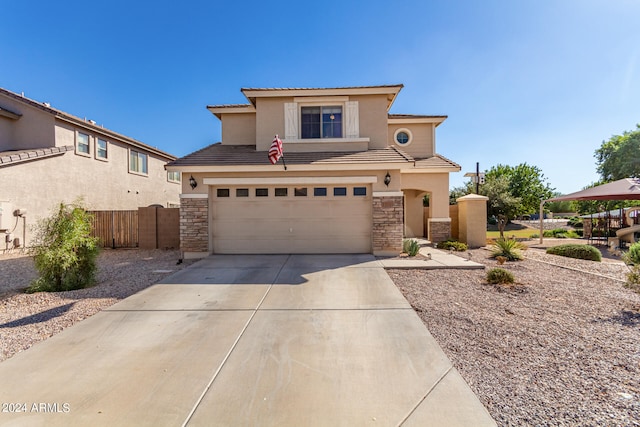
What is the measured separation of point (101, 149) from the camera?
53.5 ft

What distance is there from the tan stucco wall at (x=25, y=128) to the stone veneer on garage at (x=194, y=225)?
32.1 ft

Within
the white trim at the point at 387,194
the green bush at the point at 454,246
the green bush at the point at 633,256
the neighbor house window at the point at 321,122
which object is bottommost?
the green bush at the point at 454,246

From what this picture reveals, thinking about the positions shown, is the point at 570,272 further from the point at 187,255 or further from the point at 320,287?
the point at 187,255

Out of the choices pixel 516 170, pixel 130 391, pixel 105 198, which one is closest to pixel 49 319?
pixel 130 391

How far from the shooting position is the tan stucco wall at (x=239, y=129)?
12.1m

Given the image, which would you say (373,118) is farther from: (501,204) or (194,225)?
(501,204)

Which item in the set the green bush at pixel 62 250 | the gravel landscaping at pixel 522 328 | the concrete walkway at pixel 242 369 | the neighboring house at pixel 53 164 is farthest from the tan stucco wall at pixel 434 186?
the neighboring house at pixel 53 164

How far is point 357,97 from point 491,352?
31.6 ft

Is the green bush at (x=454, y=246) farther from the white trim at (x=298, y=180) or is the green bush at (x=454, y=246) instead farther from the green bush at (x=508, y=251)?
the white trim at (x=298, y=180)

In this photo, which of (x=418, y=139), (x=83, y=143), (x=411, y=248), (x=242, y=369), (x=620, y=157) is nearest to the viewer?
(x=242, y=369)

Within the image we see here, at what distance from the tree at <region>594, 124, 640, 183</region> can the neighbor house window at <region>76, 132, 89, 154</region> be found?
4021 cm

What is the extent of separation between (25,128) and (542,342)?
2150cm

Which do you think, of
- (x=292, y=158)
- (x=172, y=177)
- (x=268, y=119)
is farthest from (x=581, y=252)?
(x=172, y=177)

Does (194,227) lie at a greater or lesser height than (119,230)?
greater
